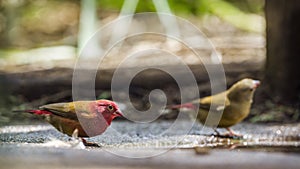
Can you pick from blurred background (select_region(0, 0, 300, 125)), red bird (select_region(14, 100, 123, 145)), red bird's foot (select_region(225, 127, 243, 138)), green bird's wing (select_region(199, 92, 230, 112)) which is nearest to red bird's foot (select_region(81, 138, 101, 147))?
red bird (select_region(14, 100, 123, 145))

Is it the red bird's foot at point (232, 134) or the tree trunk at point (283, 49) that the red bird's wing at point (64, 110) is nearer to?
the red bird's foot at point (232, 134)

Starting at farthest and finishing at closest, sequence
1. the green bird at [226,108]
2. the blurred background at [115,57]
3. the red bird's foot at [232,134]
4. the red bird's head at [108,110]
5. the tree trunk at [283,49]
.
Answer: the tree trunk at [283,49]
the blurred background at [115,57]
the green bird at [226,108]
the red bird's foot at [232,134]
the red bird's head at [108,110]

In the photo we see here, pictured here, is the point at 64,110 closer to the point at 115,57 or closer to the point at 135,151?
the point at 135,151

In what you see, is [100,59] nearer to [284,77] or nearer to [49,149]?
[284,77]

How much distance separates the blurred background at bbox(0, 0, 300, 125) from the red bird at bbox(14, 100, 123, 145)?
0.20 m

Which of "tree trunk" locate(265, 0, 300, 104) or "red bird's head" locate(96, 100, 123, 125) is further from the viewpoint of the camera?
"tree trunk" locate(265, 0, 300, 104)

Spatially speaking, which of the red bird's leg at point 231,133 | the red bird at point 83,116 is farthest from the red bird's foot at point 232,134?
the red bird at point 83,116

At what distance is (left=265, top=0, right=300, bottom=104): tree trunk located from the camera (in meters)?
2.34

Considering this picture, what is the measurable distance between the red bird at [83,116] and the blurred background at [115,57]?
203 mm

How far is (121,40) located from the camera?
3688 mm

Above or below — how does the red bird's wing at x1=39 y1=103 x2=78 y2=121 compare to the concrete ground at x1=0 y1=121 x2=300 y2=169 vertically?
above

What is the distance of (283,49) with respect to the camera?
2350 mm

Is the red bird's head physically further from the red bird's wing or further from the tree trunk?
the tree trunk

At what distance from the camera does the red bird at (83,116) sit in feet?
3.33
